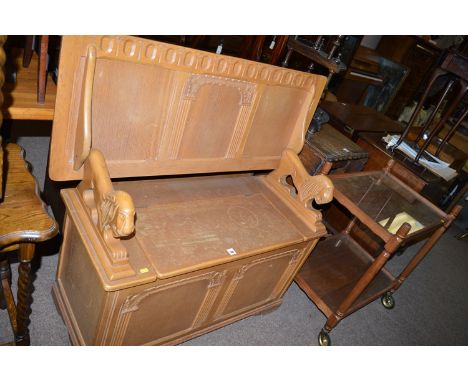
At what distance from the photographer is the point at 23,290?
4.60 feet

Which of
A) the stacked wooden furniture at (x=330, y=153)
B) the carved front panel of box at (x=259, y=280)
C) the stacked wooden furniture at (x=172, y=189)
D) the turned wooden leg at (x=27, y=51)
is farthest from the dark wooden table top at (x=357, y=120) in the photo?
the turned wooden leg at (x=27, y=51)

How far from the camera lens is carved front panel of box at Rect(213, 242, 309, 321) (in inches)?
70.7

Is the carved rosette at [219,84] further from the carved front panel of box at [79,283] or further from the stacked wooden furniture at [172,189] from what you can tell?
the carved front panel of box at [79,283]

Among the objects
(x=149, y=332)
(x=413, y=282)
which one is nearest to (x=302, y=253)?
(x=149, y=332)

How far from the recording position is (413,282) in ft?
10.9

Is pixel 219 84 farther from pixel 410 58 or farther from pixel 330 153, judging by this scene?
pixel 410 58

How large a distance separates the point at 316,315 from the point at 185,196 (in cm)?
138

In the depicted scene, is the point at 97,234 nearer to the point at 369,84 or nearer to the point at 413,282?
the point at 413,282

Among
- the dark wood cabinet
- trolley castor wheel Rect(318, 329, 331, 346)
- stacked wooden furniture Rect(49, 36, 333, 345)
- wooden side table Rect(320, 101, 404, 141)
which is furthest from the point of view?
the dark wood cabinet

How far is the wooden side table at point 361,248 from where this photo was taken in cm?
213

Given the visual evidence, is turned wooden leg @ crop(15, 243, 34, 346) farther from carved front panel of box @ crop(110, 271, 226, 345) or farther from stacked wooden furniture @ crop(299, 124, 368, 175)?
stacked wooden furniture @ crop(299, 124, 368, 175)

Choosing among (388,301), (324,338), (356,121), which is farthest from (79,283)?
(356,121)

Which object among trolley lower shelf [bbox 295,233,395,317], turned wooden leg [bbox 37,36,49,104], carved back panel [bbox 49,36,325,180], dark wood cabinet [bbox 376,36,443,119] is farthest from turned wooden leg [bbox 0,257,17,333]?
dark wood cabinet [bbox 376,36,443,119]

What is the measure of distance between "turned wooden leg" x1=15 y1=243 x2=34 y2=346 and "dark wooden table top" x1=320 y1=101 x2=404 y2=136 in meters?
2.54
